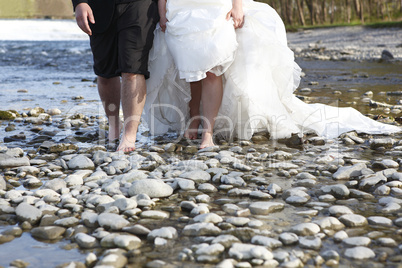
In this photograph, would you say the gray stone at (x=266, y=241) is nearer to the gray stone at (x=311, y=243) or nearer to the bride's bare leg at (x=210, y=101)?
the gray stone at (x=311, y=243)

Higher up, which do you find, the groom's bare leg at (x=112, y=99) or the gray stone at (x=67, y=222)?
the groom's bare leg at (x=112, y=99)

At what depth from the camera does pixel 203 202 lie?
238 cm

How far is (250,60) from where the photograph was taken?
3631 millimetres

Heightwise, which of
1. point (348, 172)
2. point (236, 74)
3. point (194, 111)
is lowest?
point (348, 172)

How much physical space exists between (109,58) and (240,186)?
1.62 meters

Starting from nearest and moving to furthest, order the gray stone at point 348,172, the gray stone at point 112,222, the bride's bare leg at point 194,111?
the gray stone at point 112,222
the gray stone at point 348,172
the bride's bare leg at point 194,111

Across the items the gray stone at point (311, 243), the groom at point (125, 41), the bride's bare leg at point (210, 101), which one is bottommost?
the gray stone at point (311, 243)

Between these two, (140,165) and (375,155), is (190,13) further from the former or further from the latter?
(375,155)

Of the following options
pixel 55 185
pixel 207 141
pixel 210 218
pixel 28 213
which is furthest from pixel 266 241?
pixel 207 141

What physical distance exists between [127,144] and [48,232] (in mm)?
1602

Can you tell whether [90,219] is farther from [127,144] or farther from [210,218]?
[127,144]

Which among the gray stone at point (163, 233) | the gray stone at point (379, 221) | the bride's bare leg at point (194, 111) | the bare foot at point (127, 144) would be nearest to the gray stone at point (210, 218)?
the gray stone at point (163, 233)

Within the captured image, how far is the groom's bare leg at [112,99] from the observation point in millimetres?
3832

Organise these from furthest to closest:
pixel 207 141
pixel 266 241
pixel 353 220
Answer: pixel 207 141, pixel 353 220, pixel 266 241
